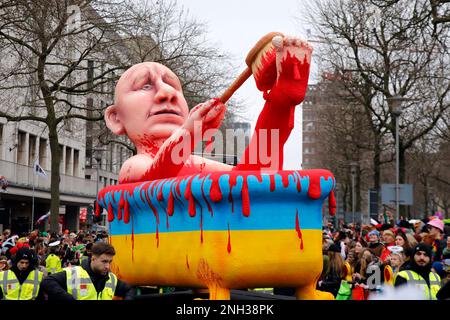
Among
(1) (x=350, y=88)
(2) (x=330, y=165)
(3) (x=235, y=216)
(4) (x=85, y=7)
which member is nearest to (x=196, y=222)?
(3) (x=235, y=216)

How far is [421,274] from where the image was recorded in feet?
21.7

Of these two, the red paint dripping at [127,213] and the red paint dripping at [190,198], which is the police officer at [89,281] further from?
the red paint dripping at [127,213]

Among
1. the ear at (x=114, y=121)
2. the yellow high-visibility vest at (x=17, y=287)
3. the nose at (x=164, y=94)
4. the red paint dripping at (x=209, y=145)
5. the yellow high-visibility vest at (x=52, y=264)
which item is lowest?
the yellow high-visibility vest at (x=52, y=264)

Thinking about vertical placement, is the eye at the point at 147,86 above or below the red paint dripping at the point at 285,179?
above

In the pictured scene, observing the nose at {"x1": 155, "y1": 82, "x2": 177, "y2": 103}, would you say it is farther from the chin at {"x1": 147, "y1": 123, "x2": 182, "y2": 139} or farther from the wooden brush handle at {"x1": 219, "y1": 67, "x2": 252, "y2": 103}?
the wooden brush handle at {"x1": 219, "y1": 67, "x2": 252, "y2": 103}

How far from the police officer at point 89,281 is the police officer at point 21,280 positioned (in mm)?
1688

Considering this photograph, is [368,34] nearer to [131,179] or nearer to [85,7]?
[85,7]

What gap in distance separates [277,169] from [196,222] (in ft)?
2.81

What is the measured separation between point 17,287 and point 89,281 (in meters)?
1.89

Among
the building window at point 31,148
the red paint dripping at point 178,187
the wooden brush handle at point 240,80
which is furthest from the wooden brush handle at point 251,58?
the building window at point 31,148

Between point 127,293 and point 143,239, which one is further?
point 143,239

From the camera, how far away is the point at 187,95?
839 inches

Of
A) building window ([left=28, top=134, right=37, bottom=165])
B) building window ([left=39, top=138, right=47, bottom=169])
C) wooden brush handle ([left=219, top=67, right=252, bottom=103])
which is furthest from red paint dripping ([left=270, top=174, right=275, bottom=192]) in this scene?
building window ([left=39, top=138, right=47, bottom=169])

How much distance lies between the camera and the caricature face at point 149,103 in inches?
295
